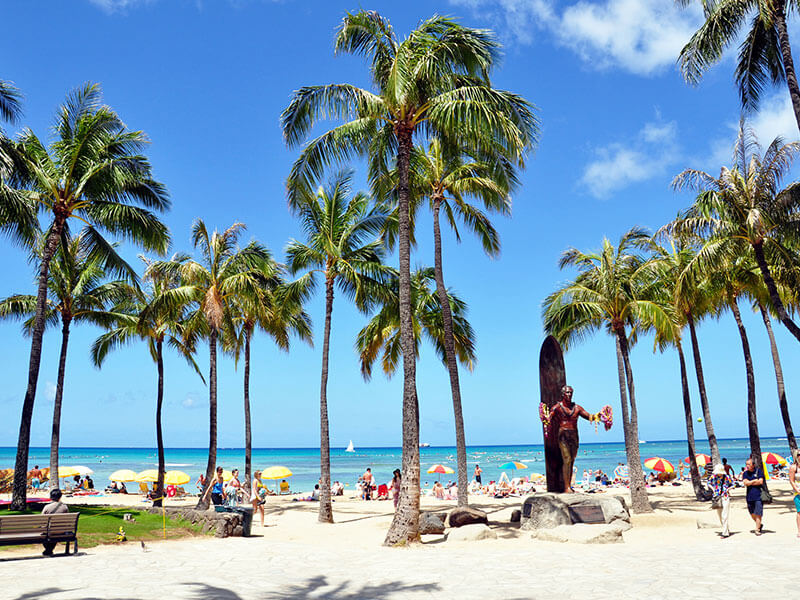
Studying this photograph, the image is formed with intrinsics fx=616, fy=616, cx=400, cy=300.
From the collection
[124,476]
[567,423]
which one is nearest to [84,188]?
[567,423]

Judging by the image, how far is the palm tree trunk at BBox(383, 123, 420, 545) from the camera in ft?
44.6

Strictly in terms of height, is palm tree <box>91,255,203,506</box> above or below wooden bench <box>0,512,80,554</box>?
above

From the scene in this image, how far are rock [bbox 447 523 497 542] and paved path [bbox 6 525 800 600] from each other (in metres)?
0.64

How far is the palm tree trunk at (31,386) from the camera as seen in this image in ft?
54.8

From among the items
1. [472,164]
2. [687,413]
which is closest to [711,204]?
[472,164]

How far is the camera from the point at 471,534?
14.7m

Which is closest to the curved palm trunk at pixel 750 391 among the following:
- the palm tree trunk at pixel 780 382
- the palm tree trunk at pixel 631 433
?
Result: the palm tree trunk at pixel 780 382

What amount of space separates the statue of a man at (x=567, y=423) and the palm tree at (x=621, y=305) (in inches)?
184

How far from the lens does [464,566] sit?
1071 centimetres

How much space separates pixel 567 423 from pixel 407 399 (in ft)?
15.7

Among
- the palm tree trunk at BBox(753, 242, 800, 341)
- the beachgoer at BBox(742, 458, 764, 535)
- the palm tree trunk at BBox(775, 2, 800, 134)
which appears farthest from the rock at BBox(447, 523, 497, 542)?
the palm tree trunk at BBox(775, 2, 800, 134)

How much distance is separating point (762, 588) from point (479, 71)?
13089 millimetres

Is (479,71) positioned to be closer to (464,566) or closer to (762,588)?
(464,566)

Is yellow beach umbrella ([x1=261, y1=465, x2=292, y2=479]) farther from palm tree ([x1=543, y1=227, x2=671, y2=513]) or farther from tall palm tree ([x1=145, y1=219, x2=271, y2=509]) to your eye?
palm tree ([x1=543, y1=227, x2=671, y2=513])
